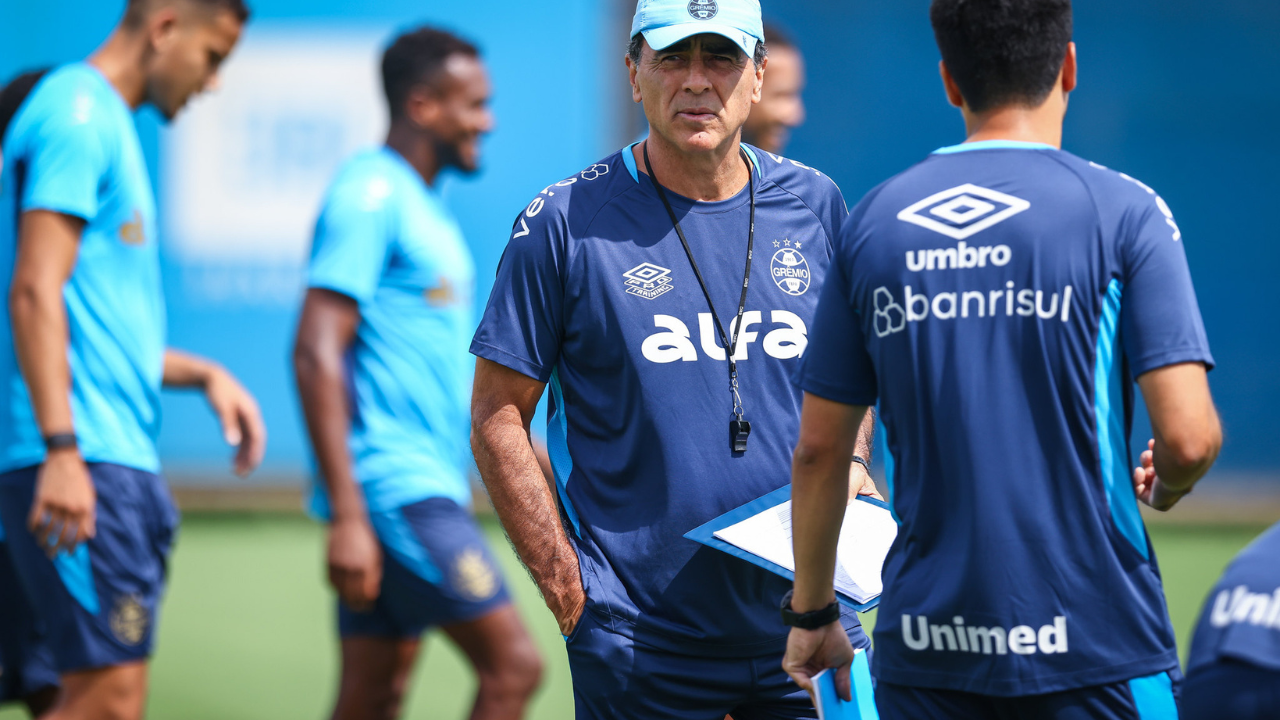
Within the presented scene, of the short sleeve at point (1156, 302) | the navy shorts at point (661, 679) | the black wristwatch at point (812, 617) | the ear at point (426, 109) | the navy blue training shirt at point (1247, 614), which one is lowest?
the navy shorts at point (661, 679)

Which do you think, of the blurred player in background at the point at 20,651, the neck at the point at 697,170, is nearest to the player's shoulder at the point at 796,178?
the neck at the point at 697,170

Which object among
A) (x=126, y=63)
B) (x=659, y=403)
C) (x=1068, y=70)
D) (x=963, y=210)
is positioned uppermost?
(x=126, y=63)

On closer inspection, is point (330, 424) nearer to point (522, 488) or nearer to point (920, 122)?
point (522, 488)

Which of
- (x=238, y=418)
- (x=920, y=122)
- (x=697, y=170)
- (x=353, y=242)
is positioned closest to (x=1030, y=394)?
(x=697, y=170)

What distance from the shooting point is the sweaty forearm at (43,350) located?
3.77 metres

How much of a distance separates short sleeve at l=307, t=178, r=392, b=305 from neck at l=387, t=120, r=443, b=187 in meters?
0.49

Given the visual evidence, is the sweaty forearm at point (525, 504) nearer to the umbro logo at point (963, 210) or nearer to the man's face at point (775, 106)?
the umbro logo at point (963, 210)

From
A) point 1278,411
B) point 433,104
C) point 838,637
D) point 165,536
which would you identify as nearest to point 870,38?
point 1278,411

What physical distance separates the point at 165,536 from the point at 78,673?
44 centimetres

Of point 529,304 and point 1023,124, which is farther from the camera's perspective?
point 529,304

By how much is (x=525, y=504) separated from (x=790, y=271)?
76 cm

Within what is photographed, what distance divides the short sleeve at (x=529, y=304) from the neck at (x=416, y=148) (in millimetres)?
2435

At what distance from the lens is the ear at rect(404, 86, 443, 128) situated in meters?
5.33

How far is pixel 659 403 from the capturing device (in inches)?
114
